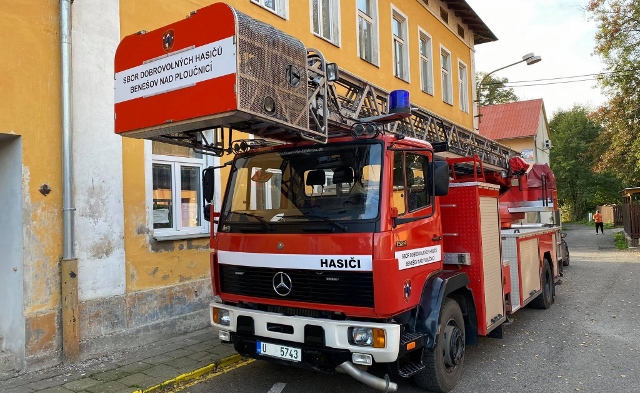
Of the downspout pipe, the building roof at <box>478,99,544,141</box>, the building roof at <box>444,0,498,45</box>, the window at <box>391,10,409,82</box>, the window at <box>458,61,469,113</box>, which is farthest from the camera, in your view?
the building roof at <box>478,99,544,141</box>

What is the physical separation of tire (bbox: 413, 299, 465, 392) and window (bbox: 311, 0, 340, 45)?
7.25 meters

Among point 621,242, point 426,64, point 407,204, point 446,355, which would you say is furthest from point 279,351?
point 621,242

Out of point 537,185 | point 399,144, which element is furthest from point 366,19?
point 399,144

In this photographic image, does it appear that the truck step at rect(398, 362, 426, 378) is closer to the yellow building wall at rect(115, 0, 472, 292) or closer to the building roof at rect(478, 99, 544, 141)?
the yellow building wall at rect(115, 0, 472, 292)

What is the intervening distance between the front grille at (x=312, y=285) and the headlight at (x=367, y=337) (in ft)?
0.66

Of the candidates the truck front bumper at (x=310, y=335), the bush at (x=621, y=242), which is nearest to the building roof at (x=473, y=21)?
the bush at (x=621, y=242)

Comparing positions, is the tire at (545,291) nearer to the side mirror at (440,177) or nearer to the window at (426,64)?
the side mirror at (440,177)

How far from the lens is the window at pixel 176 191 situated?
22.5ft

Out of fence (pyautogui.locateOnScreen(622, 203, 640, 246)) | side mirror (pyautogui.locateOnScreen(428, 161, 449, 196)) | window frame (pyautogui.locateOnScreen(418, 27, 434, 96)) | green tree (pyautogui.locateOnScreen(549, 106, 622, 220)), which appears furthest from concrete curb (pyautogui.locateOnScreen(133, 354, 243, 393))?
green tree (pyautogui.locateOnScreen(549, 106, 622, 220))

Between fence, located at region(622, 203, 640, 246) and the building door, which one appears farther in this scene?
fence, located at region(622, 203, 640, 246)

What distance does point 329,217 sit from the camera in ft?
13.4

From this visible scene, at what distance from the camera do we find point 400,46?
13523 millimetres

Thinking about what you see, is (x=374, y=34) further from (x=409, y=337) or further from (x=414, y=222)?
(x=409, y=337)

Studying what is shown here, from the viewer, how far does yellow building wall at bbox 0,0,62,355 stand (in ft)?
16.8
